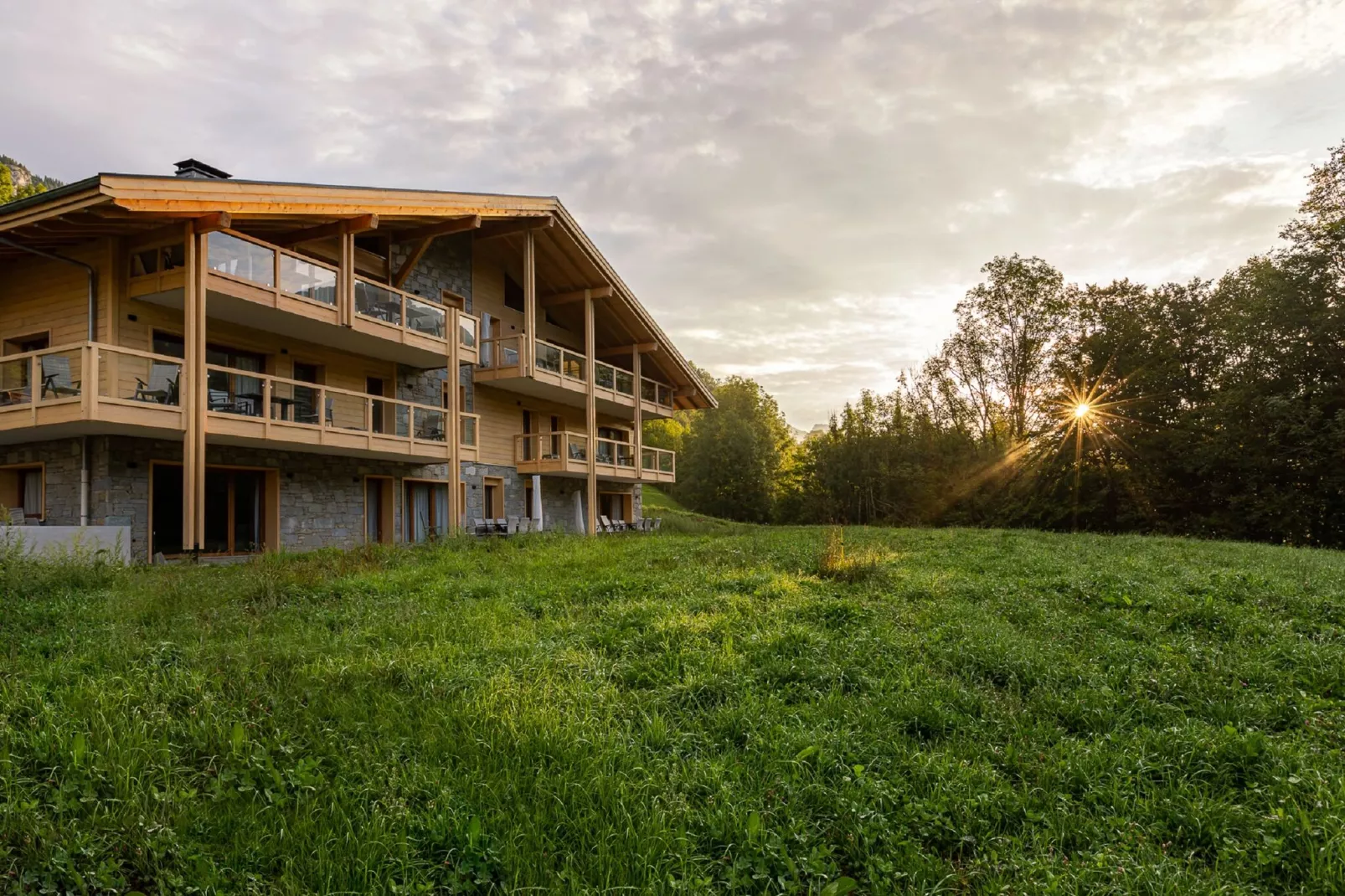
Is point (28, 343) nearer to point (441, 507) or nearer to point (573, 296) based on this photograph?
point (441, 507)

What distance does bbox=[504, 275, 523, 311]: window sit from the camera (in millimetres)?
23708

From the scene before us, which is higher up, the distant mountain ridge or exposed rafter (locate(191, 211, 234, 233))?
the distant mountain ridge

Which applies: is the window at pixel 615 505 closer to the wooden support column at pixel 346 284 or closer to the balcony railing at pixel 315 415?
the balcony railing at pixel 315 415

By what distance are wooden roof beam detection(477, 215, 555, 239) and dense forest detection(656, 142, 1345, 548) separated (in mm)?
20648

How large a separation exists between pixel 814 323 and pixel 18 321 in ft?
84.9

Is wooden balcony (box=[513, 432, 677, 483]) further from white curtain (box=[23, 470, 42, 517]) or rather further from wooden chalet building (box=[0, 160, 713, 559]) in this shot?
white curtain (box=[23, 470, 42, 517])

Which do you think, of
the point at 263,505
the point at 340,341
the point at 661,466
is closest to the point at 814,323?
the point at 661,466

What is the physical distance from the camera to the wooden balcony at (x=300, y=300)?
13.3 m

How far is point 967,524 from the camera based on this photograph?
→ 104ft

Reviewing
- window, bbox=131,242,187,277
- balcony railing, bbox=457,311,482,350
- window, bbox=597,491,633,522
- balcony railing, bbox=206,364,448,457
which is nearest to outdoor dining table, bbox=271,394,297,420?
balcony railing, bbox=206,364,448,457

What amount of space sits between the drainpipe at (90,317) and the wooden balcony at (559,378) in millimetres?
9378

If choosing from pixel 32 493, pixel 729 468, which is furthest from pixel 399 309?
pixel 729 468

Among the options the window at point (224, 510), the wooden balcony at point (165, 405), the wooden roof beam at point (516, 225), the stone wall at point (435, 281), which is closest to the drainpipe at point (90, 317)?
the wooden balcony at point (165, 405)

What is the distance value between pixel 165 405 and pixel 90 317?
2800 mm
